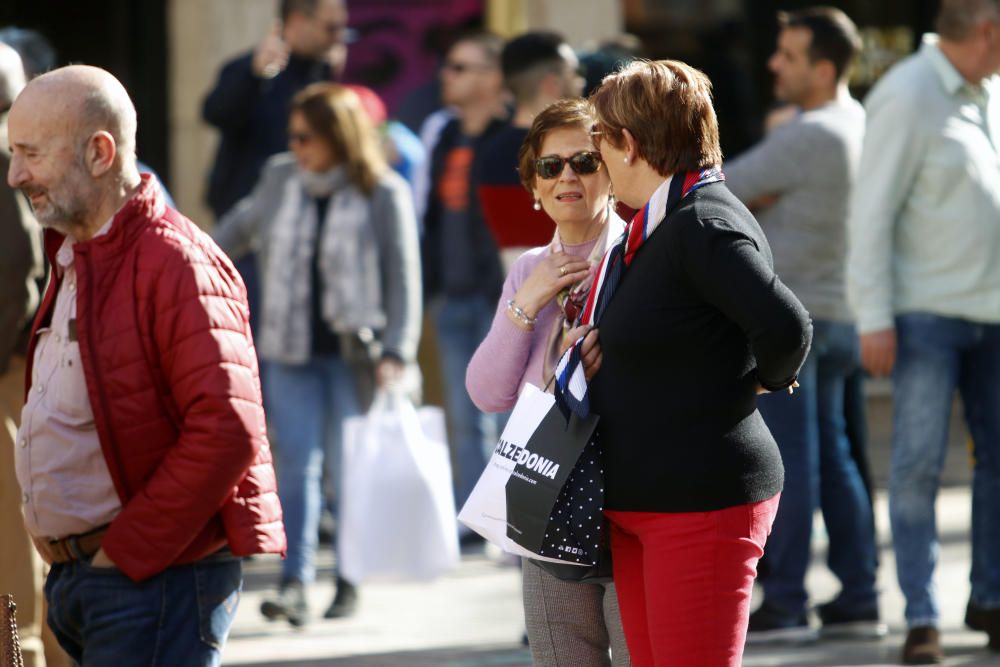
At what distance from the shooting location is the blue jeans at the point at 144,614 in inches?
138

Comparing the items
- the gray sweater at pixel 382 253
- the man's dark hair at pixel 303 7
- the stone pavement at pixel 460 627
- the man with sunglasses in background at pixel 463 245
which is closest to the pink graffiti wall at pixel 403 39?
the man with sunglasses in background at pixel 463 245

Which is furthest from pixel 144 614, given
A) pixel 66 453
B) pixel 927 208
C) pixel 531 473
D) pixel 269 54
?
pixel 269 54

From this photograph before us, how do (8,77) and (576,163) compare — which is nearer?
(576,163)

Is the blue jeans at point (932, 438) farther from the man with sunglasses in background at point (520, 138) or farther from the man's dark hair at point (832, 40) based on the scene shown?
the man with sunglasses in background at point (520, 138)

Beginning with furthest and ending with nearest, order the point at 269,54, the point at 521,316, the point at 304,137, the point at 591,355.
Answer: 1. the point at 269,54
2. the point at 304,137
3. the point at 521,316
4. the point at 591,355

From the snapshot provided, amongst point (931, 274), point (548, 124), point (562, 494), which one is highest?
point (548, 124)

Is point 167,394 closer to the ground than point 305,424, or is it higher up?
higher up

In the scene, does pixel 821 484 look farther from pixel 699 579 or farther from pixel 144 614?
pixel 144 614

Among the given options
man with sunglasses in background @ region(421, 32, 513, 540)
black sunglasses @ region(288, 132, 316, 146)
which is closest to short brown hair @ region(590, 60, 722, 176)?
black sunglasses @ region(288, 132, 316, 146)

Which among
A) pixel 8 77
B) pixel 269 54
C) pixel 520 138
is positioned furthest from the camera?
pixel 269 54

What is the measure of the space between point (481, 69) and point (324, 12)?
33.4 inches

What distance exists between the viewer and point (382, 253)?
6.92m

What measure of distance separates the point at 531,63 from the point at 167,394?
3445 millimetres

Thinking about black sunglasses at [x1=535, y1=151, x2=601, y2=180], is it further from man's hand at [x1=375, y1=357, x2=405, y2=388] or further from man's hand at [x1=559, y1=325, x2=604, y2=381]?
man's hand at [x1=375, y1=357, x2=405, y2=388]
